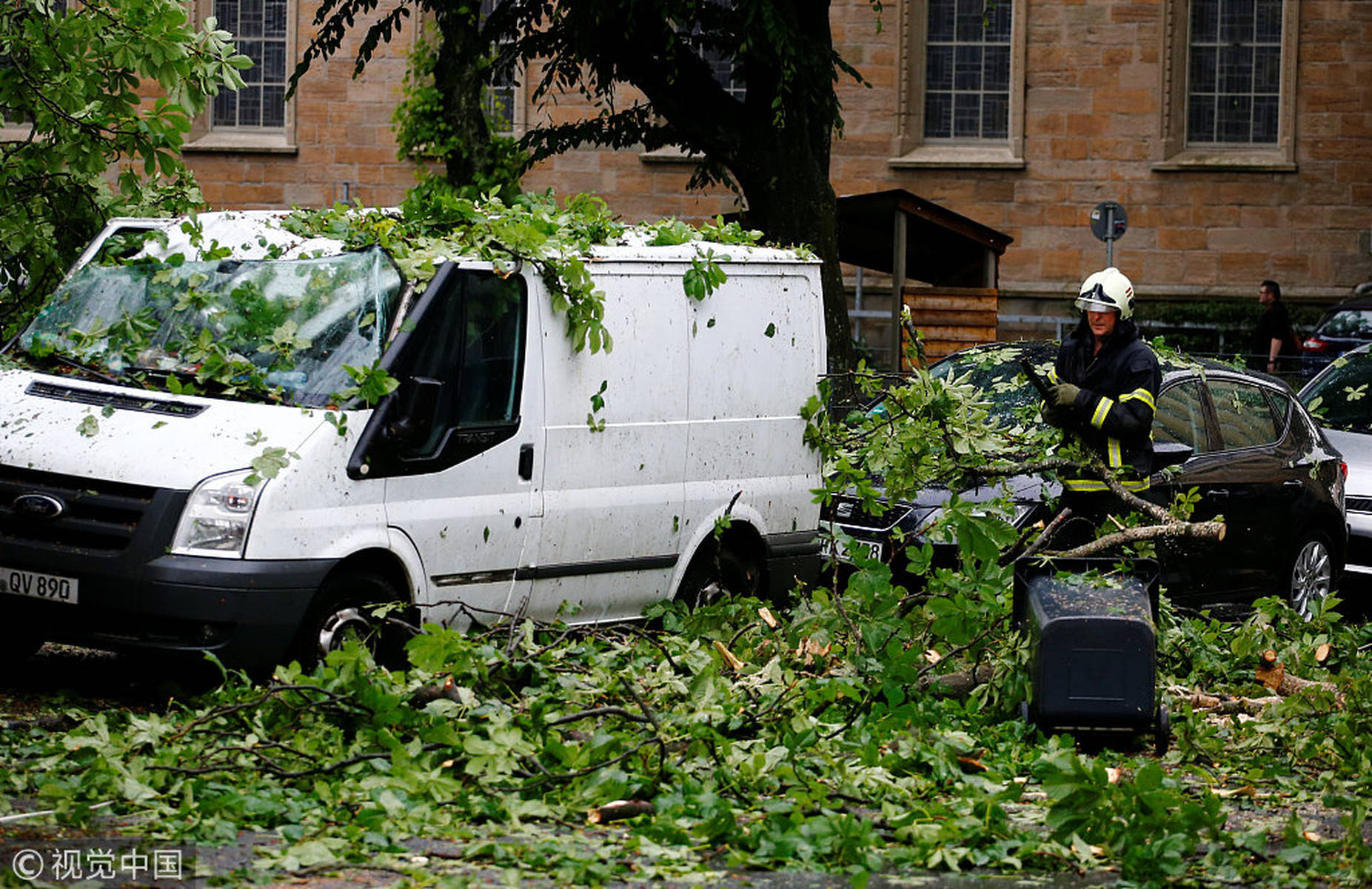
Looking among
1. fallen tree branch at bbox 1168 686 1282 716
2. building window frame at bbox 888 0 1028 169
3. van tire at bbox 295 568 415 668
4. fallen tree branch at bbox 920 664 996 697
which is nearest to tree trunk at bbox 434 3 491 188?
building window frame at bbox 888 0 1028 169

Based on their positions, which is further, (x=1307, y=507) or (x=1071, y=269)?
(x=1071, y=269)

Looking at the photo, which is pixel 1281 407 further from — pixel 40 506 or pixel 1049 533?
pixel 40 506

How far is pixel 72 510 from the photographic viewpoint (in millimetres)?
7590

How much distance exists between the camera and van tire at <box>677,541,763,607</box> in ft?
31.7

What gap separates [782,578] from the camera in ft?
33.2

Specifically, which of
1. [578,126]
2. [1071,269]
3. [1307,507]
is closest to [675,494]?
[1307,507]

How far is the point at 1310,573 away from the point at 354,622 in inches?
268

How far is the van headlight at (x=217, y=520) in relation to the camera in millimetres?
A: 7406

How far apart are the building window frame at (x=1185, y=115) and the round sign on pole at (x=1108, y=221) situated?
3.99 metres

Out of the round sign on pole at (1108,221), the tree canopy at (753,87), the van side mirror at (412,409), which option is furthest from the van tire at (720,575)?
the round sign on pole at (1108,221)

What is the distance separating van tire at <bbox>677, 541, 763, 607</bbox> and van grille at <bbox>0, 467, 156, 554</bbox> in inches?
116

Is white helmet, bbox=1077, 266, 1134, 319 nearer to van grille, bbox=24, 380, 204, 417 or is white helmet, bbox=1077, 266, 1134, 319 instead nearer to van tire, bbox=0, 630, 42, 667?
van grille, bbox=24, 380, 204, 417

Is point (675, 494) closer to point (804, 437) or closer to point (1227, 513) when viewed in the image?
point (804, 437)

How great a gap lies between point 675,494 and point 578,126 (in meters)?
11.1
